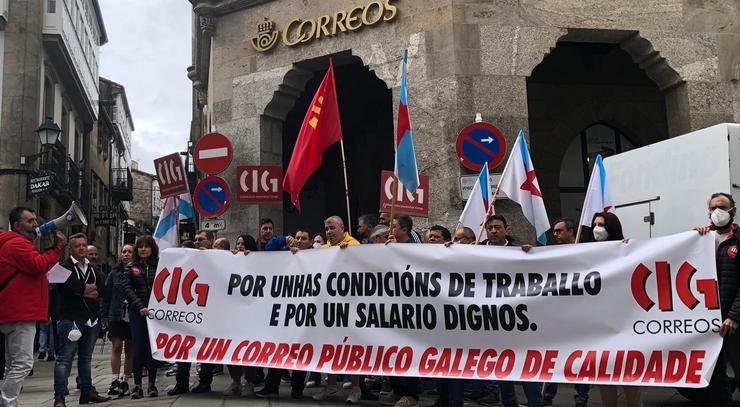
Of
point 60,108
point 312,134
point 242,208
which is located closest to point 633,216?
point 312,134

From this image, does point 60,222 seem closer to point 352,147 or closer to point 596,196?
point 596,196

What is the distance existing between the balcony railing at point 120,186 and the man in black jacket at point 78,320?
38.5 meters

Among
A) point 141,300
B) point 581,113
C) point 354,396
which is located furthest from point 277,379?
point 581,113

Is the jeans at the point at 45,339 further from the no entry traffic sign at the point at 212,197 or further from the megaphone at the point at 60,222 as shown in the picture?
the megaphone at the point at 60,222

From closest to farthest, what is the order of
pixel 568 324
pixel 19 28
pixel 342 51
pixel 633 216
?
pixel 568 324 < pixel 633 216 < pixel 342 51 < pixel 19 28

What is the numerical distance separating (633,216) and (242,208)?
6802 millimetres

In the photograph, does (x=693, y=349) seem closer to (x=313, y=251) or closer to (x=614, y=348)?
(x=614, y=348)

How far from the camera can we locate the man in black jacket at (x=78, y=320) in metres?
6.84

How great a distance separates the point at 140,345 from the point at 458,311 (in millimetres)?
3584

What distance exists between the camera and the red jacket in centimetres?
589

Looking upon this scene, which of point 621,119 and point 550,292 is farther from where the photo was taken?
point 621,119

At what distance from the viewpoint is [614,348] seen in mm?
5535

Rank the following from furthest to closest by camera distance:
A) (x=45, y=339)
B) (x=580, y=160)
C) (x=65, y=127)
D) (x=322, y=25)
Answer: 1. (x=65, y=127)
2. (x=580, y=160)
3. (x=45, y=339)
4. (x=322, y=25)

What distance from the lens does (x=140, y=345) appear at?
7.38 metres
